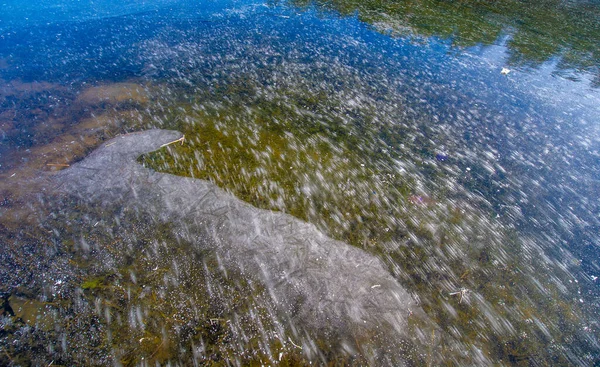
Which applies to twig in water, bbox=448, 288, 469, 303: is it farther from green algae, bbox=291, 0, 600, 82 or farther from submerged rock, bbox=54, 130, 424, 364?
green algae, bbox=291, 0, 600, 82

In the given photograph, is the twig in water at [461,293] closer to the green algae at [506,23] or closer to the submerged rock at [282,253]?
the submerged rock at [282,253]

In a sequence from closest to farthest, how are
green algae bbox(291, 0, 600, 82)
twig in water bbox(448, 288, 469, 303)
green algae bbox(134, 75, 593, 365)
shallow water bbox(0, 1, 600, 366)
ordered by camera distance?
shallow water bbox(0, 1, 600, 366) → green algae bbox(134, 75, 593, 365) → twig in water bbox(448, 288, 469, 303) → green algae bbox(291, 0, 600, 82)

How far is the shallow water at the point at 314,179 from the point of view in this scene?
3.67 m

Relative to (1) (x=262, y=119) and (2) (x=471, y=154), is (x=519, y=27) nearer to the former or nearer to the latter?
(2) (x=471, y=154)

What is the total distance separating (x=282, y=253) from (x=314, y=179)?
1.75m

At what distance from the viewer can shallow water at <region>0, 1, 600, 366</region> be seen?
3.67 metres

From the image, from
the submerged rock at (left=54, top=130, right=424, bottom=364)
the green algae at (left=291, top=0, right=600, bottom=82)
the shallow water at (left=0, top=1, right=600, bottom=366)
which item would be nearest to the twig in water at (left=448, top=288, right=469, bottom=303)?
the shallow water at (left=0, top=1, right=600, bottom=366)

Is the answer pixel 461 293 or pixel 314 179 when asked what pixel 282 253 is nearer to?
pixel 314 179

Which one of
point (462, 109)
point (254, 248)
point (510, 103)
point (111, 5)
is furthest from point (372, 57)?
point (111, 5)

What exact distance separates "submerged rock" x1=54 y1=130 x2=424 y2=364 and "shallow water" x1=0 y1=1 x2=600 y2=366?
0.40 feet

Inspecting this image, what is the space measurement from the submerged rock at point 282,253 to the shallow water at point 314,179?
4.8 inches

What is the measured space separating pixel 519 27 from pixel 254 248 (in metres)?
15.0

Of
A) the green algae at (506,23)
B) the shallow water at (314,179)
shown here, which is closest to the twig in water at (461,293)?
the shallow water at (314,179)

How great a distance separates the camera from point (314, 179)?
222 inches
